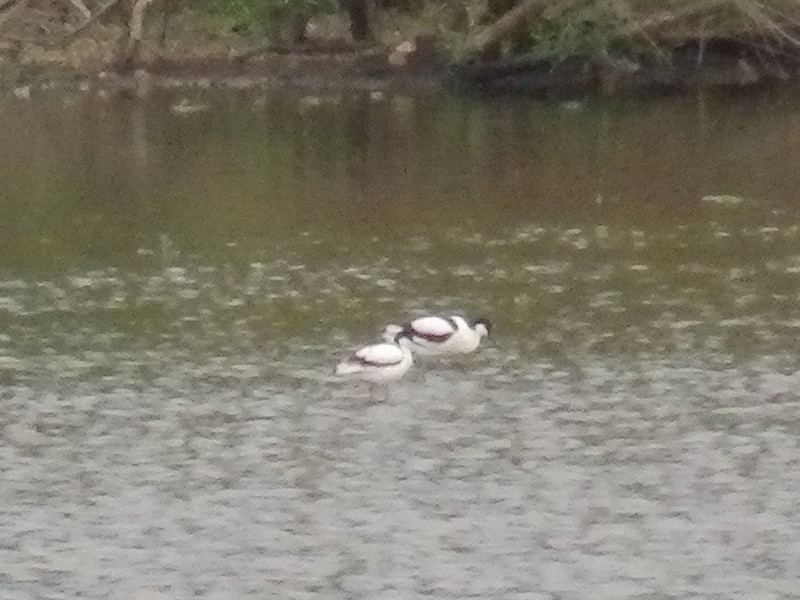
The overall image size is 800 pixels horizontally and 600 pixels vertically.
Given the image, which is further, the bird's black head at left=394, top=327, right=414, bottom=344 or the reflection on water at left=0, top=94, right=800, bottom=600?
the bird's black head at left=394, top=327, right=414, bottom=344

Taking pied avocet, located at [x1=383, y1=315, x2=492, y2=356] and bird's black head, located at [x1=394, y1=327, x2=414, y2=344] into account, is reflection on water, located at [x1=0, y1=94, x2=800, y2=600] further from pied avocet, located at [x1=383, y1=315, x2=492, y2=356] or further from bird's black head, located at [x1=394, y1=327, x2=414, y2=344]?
bird's black head, located at [x1=394, y1=327, x2=414, y2=344]

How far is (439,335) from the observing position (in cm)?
1257

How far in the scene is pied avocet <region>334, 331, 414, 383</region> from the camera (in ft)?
39.5

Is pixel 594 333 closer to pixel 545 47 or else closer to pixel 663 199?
pixel 663 199

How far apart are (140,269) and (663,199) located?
6243 mm

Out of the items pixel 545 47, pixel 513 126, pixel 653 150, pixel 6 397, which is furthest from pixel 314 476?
pixel 545 47

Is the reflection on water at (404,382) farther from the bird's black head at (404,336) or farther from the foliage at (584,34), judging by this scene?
the foliage at (584,34)

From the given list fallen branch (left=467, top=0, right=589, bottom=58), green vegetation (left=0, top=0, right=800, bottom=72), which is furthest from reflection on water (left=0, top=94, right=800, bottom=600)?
fallen branch (left=467, top=0, right=589, bottom=58)

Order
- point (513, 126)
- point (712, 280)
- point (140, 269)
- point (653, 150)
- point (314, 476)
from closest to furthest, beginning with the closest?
point (314, 476)
point (712, 280)
point (140, 269)
point (653, 150)
point (513, 126)

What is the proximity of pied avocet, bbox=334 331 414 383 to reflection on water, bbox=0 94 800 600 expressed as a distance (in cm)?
13

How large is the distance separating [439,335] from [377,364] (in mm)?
732

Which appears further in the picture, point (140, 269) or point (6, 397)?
point (140, 269)

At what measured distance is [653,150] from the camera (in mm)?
22641

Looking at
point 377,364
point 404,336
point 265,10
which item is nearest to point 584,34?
point 265,10
